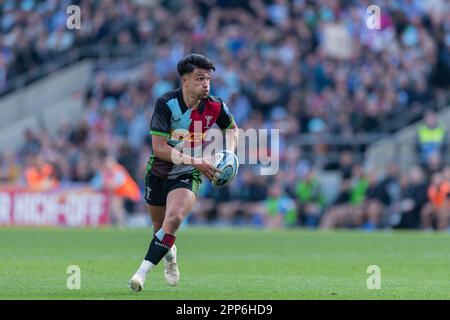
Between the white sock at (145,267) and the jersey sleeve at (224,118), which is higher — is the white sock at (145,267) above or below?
below

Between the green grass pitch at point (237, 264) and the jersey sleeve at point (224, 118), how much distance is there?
5.72 ft

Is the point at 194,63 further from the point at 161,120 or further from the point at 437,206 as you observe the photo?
the point at 437,206

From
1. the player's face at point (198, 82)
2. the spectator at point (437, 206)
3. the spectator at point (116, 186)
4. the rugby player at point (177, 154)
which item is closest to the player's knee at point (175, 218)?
the rugby player at point (177, 154)

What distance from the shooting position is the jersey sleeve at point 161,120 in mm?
12062

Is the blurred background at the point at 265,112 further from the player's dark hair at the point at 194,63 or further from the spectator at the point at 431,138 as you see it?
the player's dark hair at the point at 194,63

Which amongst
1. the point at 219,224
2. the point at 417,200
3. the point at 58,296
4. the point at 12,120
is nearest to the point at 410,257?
the point at 58,296

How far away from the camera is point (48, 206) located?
28.6 m

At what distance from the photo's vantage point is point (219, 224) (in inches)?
1162

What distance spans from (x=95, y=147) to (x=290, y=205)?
5.81 m

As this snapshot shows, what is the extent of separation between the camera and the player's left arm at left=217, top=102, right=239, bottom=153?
498 inches

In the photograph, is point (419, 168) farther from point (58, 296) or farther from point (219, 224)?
point (58, 296)

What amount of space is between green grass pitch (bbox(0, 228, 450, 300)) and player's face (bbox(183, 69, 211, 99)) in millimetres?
2062

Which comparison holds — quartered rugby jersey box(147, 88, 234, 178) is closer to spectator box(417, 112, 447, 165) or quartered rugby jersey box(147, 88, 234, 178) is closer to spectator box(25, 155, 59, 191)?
spectator box(417, 112, 447, 165)

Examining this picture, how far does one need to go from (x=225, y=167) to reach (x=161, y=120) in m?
0.82
